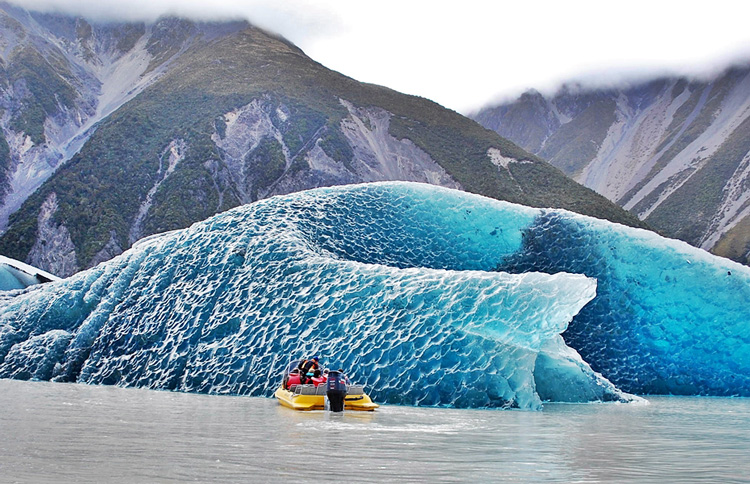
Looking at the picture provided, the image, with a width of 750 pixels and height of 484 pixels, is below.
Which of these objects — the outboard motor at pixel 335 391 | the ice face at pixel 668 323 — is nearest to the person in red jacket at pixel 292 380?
the outboard motor at pixel 335 391

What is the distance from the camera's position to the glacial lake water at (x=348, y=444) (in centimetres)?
924

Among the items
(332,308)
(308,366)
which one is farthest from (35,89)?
(308,366)

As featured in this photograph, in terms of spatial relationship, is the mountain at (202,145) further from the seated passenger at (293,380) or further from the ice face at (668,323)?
the seated passenger at (293,380)

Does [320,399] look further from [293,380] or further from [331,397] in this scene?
[293,380]

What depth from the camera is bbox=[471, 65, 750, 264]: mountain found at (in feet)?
400

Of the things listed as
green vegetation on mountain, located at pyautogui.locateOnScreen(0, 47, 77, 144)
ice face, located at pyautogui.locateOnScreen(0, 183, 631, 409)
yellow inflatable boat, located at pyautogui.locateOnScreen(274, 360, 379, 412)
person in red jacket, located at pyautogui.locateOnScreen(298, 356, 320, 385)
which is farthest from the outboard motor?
green vegetation on mountain, located at pyautogui.locateOnScreen(0, 47, 77, 144)

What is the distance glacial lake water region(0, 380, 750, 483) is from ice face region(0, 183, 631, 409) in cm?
159

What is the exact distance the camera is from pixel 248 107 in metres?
87.5

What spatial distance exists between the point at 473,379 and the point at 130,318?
1055 centimetres

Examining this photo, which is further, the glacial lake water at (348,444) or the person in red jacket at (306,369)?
the person in red jacket at (306,369)

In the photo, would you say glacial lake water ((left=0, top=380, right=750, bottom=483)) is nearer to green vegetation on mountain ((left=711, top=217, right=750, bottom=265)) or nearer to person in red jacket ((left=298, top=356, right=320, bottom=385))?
person in red jacket ((left=298, top=356, right=320, bottom=385))

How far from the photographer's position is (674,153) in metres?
158

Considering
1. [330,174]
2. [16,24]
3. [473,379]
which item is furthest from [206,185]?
[473,379]

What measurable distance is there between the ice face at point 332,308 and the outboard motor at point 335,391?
8.10 ft
